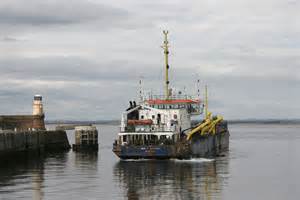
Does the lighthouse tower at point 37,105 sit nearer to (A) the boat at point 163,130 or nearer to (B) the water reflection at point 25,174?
(B) the water reflection at point 25,174

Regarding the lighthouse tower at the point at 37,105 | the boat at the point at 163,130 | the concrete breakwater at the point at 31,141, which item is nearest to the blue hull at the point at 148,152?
the boat at the point at 163,130

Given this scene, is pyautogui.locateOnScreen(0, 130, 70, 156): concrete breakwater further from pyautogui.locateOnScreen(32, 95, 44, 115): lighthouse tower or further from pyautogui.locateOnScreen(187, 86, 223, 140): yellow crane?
pyautogui.locateOnScreen(187, 86, 223, 140): yellow crane

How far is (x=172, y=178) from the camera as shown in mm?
49719

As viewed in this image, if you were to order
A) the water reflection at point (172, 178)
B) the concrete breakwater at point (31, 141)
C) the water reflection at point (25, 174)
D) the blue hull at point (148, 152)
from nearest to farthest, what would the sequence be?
the water reflection at point (172, 178) < the water reflection at point (25, 174) < the blue hull at point (148, 152) < the concrete breakwater at point (31, 141)

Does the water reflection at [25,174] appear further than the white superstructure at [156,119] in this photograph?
No

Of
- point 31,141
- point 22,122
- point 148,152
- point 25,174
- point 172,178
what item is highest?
point 22,122

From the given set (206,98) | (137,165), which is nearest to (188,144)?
(137,165)

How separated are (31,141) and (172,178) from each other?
28.0 meters

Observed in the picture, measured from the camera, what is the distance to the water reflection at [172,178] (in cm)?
4150

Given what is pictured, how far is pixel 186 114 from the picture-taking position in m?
66.9

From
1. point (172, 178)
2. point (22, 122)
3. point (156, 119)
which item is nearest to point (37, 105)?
point (22, 122)

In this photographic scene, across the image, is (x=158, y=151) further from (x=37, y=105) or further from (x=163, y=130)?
(x=37, y=105)

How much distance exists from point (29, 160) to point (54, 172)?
506 inches

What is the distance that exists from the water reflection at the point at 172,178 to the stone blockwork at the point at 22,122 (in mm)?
21401
